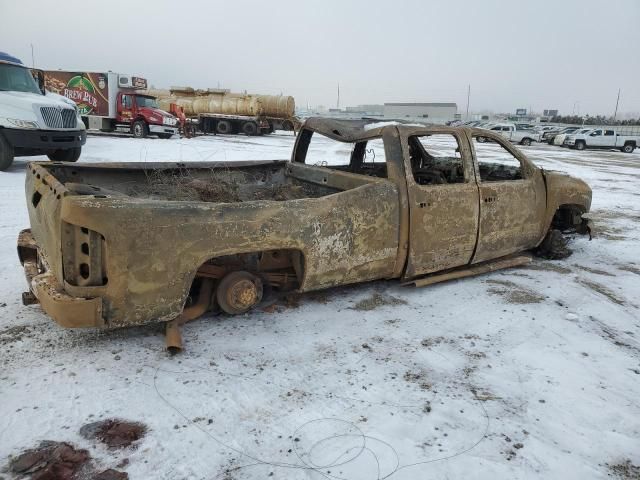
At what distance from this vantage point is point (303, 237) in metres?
3.37

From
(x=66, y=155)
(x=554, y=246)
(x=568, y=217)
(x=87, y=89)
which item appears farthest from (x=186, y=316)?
(x=87, y=89)

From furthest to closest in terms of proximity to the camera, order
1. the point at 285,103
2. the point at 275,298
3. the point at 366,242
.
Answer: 1. the point at 285,103
2. the point at 275,298
3. the point at 366,242

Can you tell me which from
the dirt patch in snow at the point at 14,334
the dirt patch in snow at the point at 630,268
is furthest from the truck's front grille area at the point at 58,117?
the dirt patch in snow at the point at 630,268

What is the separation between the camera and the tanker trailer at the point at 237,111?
30.5 meters

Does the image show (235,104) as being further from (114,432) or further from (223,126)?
(114,432)

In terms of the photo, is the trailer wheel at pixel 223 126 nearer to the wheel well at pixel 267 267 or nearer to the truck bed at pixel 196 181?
the truck bed at pixel 196 181

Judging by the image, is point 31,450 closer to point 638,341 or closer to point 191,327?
point 191,327

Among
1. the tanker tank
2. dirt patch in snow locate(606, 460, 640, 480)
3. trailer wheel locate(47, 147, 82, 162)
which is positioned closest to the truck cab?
Result: the tanker tank

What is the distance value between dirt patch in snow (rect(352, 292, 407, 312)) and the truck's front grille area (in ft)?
28.7

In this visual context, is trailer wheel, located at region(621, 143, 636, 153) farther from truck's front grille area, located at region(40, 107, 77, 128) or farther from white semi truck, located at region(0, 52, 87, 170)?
truck's front grille area, located at region(40, 107, 77, 128)

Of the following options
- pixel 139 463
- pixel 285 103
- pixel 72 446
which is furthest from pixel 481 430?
pixel 285 103

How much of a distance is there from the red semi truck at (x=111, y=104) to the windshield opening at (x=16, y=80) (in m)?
10.5

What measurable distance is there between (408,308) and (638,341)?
67.2 inches

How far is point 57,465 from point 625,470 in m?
2.60
